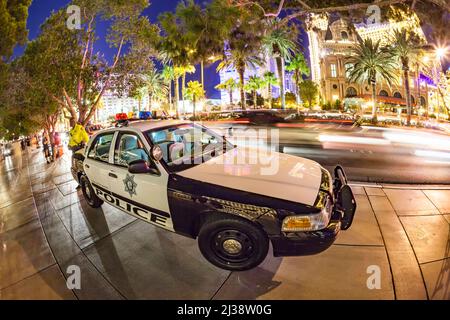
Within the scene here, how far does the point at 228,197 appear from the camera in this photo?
8.92 feet

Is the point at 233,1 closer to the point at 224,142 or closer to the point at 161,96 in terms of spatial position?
the point at 224,142

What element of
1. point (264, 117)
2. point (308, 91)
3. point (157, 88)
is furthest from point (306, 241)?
point (157, 88)

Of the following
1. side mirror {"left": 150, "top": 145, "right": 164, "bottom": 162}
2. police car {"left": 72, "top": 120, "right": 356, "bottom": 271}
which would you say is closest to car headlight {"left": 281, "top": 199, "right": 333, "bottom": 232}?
police car {"left": 72, "top": 120, "right": 356, "bottom": 271}

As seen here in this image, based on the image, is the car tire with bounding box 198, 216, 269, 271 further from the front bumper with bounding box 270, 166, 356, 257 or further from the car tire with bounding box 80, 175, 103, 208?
the car tire with bounding box 80, 175, 103, 208

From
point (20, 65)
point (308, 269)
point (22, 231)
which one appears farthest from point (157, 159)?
point (20, 65)

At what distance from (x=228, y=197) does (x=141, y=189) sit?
4.43 feet

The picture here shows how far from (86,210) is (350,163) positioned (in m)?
7.07

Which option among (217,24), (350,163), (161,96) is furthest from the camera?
(161,96)

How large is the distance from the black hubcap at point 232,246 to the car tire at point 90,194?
2.97 meters

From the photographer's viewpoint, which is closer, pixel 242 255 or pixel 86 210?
pixel 242 255

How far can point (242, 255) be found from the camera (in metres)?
2.90

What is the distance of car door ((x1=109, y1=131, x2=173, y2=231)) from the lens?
10.5ft

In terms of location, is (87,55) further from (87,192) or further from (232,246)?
(232,246)

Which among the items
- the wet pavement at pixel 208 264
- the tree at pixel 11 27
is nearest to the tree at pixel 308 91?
the tree at pixel 11 27
